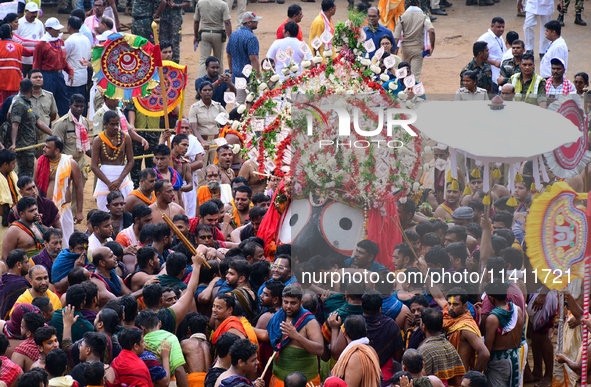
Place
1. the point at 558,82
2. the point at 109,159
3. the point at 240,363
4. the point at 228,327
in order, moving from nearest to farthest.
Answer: the point at 240,363
the point at 228,327
the point at 109,159
the point at 558,82

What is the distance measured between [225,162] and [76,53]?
4.53 metres

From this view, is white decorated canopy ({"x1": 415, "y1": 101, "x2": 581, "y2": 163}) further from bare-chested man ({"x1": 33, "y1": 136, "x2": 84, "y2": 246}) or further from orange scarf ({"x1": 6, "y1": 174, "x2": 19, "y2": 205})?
orange scarf ({"x1": 6, "y1": 174, "x2": 19, "y2": 205})

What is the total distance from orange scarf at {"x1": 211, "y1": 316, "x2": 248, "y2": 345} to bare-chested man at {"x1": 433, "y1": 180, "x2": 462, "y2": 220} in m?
2.34

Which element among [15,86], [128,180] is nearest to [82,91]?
[15,86]

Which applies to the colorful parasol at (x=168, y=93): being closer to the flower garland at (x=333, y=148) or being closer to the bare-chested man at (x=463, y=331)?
the flower garland at (x=333, y=148)

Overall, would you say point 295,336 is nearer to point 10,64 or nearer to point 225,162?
point 225,162

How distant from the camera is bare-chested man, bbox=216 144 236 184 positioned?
9109mm

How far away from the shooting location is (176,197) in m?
9.06

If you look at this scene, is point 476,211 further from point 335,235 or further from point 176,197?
point 176,197

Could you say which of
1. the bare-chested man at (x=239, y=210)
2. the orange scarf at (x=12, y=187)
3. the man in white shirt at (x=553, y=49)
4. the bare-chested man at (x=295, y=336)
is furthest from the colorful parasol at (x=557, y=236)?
the man in white shirt at (x=553, y=49)

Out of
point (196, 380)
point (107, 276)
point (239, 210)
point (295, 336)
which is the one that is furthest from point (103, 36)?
point (295, 336)

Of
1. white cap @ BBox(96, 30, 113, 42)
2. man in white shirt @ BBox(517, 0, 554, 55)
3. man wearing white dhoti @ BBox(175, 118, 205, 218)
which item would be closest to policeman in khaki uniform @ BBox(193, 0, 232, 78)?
white cap @ BBox(96, 30, 113, 42)

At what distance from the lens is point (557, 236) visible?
577cm

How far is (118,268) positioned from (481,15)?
1280 centimetres
